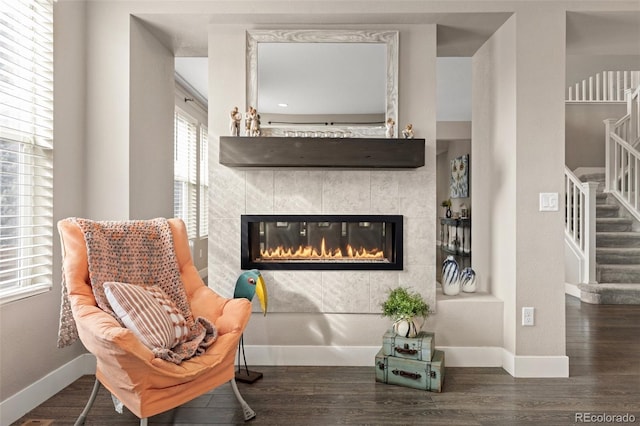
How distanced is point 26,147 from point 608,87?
8.29 m

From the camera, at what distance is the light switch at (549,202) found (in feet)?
9.05

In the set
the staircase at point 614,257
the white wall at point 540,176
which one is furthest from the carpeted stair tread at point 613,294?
the white wall at point 540,176

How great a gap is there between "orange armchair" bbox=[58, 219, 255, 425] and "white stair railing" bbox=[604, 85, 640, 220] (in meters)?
6.01

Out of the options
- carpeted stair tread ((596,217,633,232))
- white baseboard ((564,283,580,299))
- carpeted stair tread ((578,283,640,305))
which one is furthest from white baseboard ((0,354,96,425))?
carpeted stair tread ((596,217,633,232))

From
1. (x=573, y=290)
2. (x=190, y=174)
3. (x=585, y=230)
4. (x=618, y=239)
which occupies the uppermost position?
(x=190, y=174)

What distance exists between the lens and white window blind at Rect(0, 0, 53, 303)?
86.2 inches

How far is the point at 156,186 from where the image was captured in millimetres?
3232

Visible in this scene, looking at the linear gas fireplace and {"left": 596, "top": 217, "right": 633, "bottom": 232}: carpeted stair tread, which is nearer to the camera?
the linear gas fireplace

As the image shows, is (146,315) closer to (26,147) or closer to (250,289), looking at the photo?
(250,289)

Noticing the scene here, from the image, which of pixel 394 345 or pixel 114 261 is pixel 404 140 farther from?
pixel 114 261

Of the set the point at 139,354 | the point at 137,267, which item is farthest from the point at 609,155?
the point at 139,354

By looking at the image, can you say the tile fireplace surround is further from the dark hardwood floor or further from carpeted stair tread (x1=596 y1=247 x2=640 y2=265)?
carpeted stair tread (x1=596 y1=247 x2=640 y2=265)

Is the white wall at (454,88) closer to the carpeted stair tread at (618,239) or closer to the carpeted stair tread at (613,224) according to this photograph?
the carpeted stair tread at (613,224)

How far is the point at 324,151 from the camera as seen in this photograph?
2.80 metres
